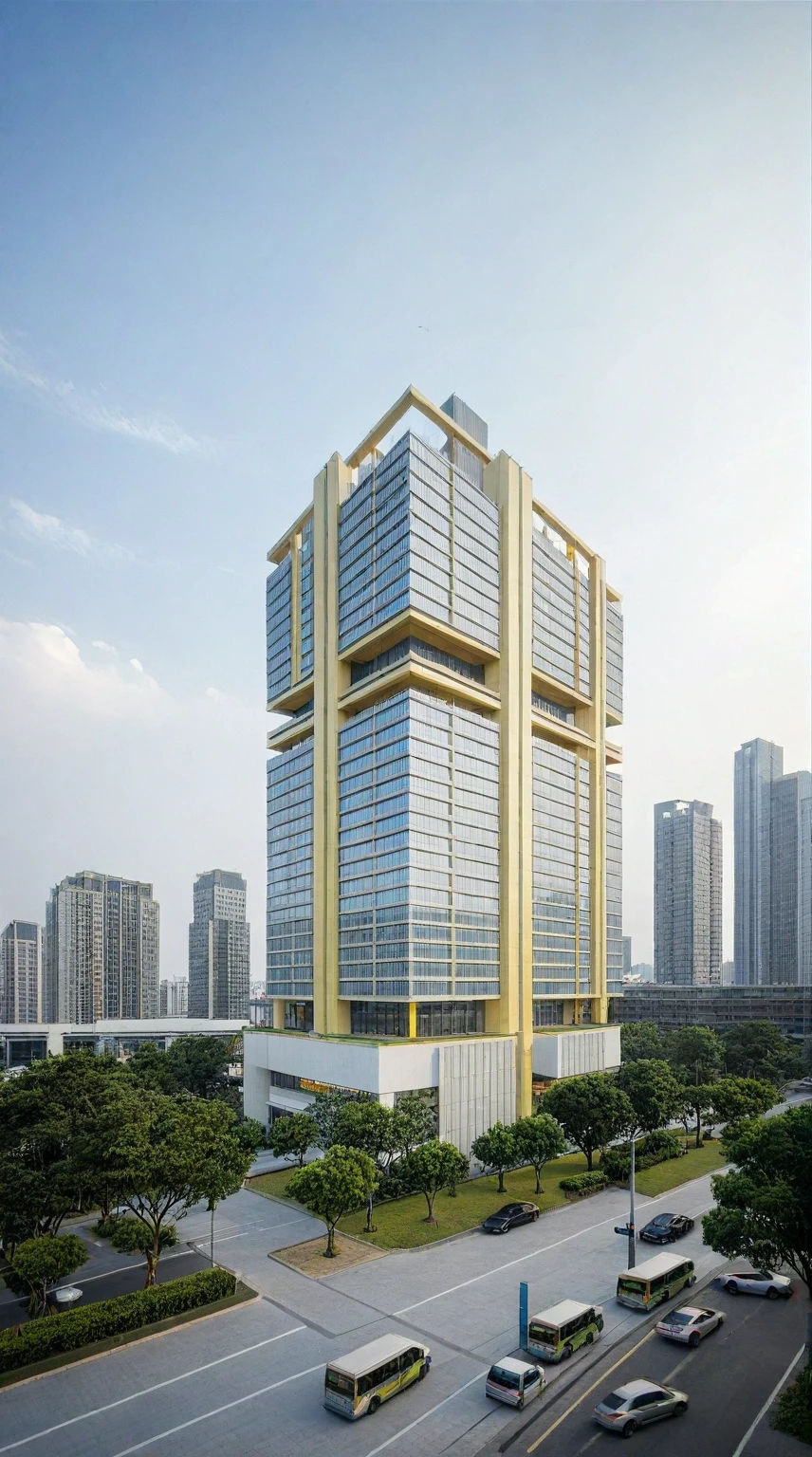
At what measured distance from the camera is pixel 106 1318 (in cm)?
3212

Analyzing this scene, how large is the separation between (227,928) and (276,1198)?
5401 inches

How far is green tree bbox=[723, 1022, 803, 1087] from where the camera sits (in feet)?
305

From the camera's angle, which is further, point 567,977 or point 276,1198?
point 567,977

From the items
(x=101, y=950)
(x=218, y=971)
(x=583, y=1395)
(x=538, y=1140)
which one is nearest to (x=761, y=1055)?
(x=538, y=1140)

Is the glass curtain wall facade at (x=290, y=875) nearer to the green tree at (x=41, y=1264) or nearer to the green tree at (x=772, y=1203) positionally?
the green tree at (x=41, y=1264)

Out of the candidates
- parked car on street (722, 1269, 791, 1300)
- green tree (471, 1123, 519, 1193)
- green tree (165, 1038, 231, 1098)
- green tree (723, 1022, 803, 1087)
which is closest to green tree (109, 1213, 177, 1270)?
green tree (471, 1123, 519, 1193)

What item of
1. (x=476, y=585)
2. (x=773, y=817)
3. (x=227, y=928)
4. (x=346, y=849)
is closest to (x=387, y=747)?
(x=346, y=849)

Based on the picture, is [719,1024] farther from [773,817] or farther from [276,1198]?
[276,1198]

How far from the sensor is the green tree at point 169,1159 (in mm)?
35312

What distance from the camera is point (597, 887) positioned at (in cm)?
9081

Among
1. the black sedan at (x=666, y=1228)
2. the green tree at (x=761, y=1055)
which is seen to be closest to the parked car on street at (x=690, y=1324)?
the black sedan at (x=666, y=1228)

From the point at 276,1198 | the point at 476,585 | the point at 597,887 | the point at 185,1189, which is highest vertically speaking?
the point at 476,585

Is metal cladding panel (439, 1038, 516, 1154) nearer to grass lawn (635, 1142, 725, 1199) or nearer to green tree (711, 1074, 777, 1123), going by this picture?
grass lawn (635, 1142, 725, 1199)

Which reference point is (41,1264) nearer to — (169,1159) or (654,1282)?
(169,1159)
